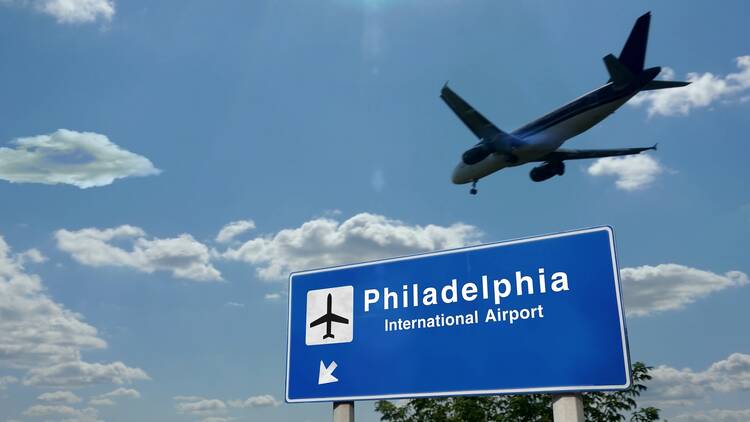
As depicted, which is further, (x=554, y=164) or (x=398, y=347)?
(x=554, y=164)

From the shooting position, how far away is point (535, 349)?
9109mm

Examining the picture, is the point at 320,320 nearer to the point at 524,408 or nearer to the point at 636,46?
the point at 524,408

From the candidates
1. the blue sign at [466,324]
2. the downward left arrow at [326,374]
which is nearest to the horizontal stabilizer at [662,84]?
the blue sign at [466,324]

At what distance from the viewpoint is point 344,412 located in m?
10.6

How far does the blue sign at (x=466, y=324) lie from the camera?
8.84 metres

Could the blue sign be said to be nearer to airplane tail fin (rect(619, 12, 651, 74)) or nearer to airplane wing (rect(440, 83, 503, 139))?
airplane wing (rect(440, 83, 503, 139))

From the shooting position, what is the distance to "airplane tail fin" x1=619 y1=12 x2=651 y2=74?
160ft

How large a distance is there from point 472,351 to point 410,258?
6.16ft

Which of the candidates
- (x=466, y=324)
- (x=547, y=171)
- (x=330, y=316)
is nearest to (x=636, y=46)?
(x=547, y=171)

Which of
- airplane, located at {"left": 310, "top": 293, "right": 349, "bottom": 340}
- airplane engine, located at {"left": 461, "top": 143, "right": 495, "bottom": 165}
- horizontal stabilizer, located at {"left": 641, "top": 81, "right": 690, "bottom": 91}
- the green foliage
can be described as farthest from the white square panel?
horizontal stabilizer, located at {"left": 641, "top": 81, "right": 690, "bottom": 91}

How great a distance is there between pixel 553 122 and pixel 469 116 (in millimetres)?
6194

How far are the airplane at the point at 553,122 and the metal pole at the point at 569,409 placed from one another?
4021cm

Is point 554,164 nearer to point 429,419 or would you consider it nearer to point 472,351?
point 429,419

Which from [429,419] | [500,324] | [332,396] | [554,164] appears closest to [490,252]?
[500,324]
